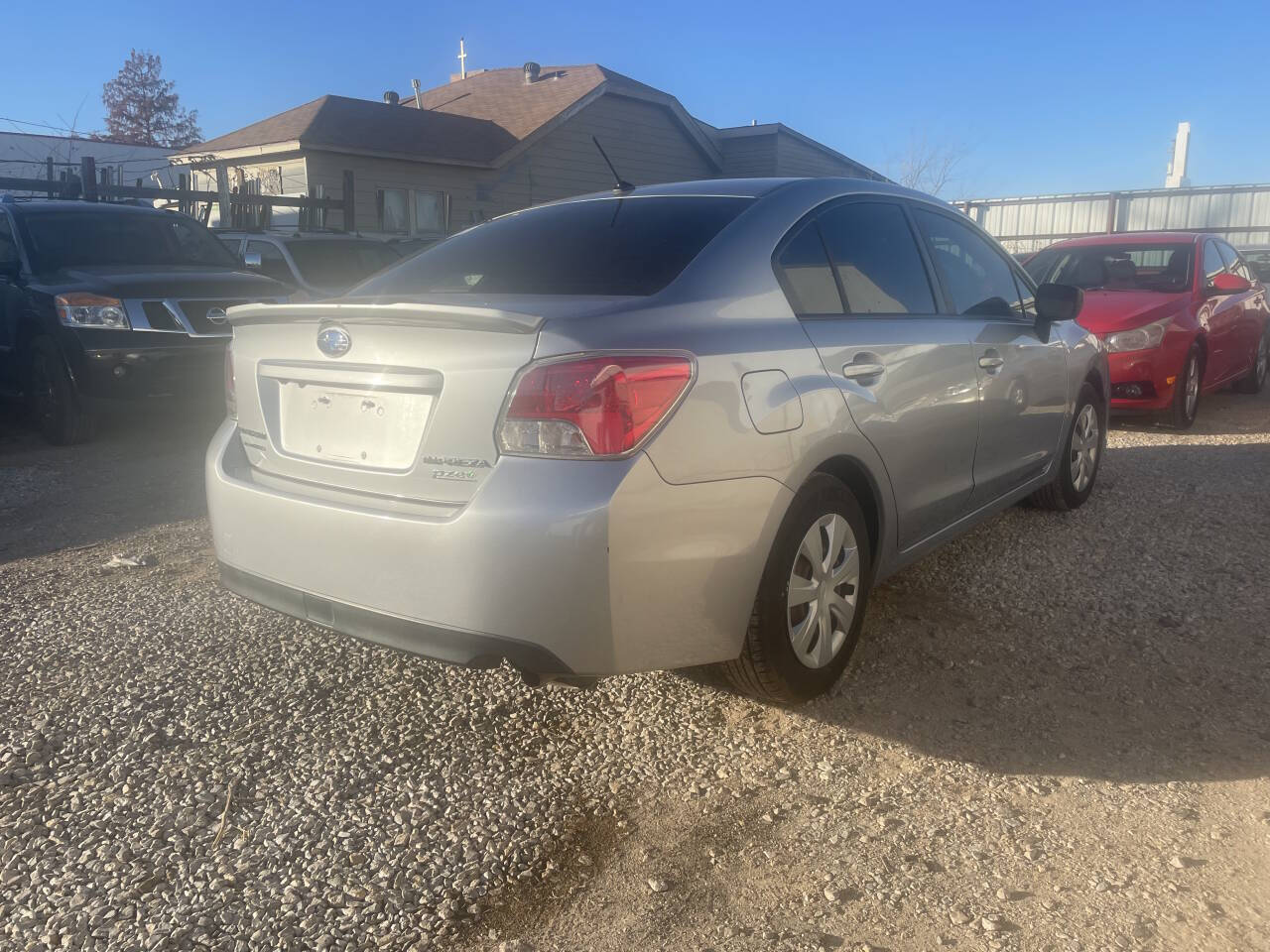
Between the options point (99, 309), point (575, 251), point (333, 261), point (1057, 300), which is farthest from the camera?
point (333, 261)

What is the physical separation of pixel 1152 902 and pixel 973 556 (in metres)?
2.61

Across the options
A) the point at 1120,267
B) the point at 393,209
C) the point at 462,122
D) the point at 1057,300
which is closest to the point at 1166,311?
the point at 1120,267

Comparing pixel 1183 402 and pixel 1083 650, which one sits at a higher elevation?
pixel 1183 402

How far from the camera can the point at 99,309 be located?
23.6 feet

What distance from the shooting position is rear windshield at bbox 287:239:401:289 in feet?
35.9

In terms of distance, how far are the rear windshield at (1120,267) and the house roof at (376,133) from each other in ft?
54.5

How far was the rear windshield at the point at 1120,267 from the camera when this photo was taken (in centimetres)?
852

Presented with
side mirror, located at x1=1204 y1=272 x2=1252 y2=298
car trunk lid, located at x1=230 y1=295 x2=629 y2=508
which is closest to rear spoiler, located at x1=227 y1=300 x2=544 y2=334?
car trunk lid, located at x1=230 y1=295 x2=629 y2=508

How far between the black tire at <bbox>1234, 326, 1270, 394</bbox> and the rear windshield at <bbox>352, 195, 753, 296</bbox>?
8926 mm

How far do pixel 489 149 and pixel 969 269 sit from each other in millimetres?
21835

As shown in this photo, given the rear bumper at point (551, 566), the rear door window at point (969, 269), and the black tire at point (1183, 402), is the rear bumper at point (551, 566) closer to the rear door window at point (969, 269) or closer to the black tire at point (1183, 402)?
the rear door window at point (969, 269)

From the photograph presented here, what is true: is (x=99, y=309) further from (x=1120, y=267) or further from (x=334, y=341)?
(x=1120, y=267)

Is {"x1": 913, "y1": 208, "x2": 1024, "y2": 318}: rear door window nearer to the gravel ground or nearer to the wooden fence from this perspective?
the gravel ground

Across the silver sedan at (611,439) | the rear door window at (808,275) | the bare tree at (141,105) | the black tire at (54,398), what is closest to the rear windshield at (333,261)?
the black tire at (54,398)
